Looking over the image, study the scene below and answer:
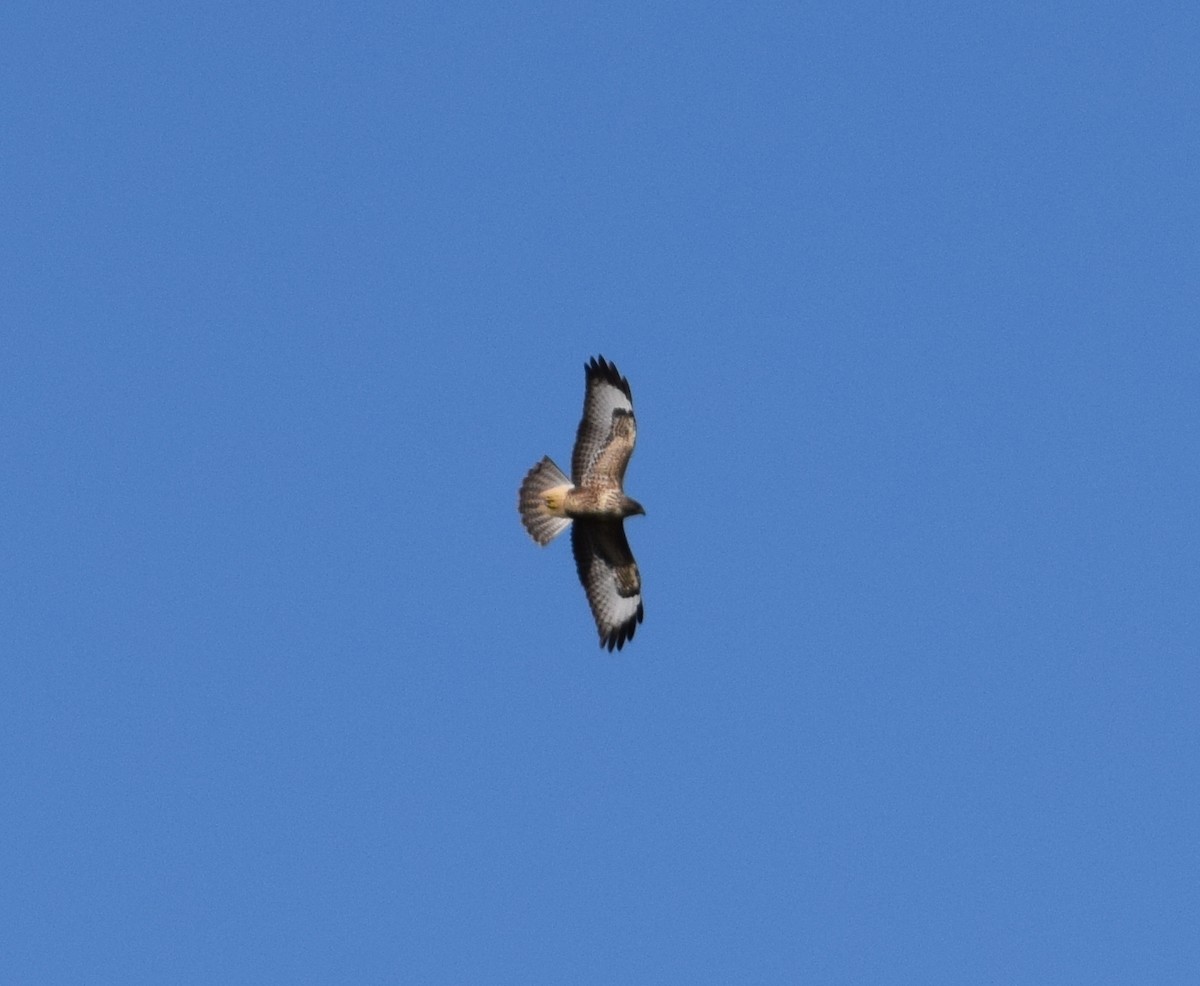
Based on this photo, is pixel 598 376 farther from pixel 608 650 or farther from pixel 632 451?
pixel 608 650

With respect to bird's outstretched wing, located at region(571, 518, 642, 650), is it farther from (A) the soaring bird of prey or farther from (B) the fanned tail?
(B) the fanned tail

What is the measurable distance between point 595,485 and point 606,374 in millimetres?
1048

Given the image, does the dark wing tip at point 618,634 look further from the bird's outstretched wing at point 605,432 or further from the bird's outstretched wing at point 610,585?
the bird's outstretched wing at point 605,432

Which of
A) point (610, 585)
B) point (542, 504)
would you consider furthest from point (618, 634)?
point (542, 504)

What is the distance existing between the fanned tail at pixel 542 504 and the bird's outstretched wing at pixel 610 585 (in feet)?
0.95

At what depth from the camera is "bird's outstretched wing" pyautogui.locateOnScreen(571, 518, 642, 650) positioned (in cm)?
2691

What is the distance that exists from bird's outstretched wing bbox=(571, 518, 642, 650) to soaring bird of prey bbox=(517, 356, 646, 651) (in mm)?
13

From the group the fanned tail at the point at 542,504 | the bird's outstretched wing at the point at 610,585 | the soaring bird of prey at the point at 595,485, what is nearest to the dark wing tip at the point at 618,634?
the bird's outstretched wing at the point at 610,585

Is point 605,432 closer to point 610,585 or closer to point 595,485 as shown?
point 595,485

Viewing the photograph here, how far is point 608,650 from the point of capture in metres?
27.3

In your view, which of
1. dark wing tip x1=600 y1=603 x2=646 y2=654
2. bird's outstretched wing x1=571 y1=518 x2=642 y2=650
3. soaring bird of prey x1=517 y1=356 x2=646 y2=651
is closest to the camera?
soaring bird of prey x1=517 y1=356 x2=646 y2=651

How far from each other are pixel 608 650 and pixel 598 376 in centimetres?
268

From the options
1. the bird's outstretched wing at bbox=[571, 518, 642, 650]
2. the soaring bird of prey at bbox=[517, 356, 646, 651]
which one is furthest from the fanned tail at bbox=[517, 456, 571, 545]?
the bird's outstretched wing at bbox=[571, 518, 642, 650]

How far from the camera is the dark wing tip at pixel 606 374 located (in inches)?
1041
